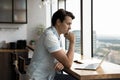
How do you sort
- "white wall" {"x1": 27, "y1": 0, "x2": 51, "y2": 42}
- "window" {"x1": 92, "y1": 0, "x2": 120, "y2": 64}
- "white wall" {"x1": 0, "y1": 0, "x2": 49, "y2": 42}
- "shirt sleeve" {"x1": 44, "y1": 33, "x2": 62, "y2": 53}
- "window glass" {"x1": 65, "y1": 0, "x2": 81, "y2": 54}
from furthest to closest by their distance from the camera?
1. "white wall" {"x1": 27, "y1": 0, "x2": 51, "y2": 42}
2. "white wall" {"x1": 0, "y1": 0, "x2": 49, "y2": 42}
3. "window glass" {"x1": 65, "y1": 0, "x2": 81, "y2": 54}
4. "window" {"x1": 92, "y1": 0, "x2": 120, "y2": 64}
5. "shirt sleeve" {"x1": 44, "y1": 33, "x2": 62, "y2": 53}

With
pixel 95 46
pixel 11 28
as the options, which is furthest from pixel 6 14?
pixel 95 46

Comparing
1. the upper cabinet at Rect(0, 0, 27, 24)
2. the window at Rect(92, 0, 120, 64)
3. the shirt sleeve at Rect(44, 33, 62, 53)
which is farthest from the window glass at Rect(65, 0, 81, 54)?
the shirt sleeve at Rect(44, 33, 62, 53)

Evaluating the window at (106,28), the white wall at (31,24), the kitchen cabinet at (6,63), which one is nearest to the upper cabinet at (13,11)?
the white wall at (31,24)

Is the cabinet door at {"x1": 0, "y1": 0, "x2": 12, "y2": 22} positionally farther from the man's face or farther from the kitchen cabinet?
the man's face

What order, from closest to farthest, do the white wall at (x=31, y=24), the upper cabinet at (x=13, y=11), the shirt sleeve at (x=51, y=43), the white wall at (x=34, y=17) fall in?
the shirt sleeve at (x=51, y=43)
the upper cabinet at (x=13, y=11)
the white wall at (x=31, y=24)
the white wall at (x=34, y=17)

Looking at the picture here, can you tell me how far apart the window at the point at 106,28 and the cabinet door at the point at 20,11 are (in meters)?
2.45

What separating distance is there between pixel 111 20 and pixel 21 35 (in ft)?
10.8

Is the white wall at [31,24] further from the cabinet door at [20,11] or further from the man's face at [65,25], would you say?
the man's face at [65,25]

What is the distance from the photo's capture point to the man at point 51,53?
6.55 feet

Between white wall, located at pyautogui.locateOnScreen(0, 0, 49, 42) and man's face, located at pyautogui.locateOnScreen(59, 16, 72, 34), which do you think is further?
white wall, located at pyautogui.locateOnScreen(0, 0, 49, 42)

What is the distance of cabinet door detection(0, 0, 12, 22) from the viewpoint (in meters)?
5.70

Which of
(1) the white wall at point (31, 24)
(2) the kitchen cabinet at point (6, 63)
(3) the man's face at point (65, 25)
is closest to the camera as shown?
(3) the man's face at point (65, 25)

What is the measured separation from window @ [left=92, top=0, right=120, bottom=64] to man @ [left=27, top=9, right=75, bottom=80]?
1.21 meters

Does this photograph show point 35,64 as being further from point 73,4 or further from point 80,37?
point 73,4
